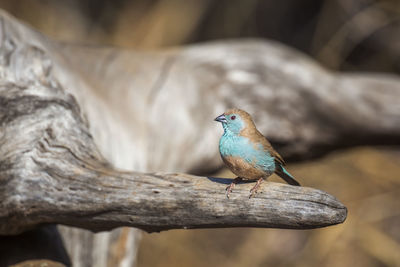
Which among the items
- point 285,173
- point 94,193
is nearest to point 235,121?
point 285,173

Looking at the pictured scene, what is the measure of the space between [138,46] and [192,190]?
16.1ft

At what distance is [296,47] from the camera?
7871 millimetres

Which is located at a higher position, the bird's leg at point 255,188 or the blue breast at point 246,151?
the blue breast at point 246,151

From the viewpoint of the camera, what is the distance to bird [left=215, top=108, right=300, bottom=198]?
2.78 metres

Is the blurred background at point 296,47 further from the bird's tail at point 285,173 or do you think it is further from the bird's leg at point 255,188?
the bird's leg at point 255,188

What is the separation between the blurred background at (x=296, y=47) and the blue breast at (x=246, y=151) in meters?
3.14

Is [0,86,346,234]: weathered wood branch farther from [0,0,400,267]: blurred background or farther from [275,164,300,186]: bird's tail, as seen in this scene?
[0,0,400,267]: blurred background

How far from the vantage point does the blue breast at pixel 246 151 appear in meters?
2.79

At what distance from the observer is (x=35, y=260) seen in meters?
3.05

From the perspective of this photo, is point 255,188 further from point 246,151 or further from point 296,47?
point 296,47

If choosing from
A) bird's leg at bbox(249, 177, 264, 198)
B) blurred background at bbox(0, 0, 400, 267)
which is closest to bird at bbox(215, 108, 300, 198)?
bird's leg at bbox(249, 177, 264, 198)

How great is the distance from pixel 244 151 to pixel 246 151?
0.01m

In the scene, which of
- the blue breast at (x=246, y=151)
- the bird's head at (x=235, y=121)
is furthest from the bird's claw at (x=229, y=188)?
the bird's head at (x=235, y=121)

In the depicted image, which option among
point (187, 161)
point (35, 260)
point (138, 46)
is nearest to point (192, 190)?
point (35, 260)
